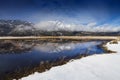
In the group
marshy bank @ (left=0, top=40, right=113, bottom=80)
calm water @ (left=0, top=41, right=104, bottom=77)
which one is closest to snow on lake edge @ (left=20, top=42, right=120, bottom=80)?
marshy bank @ (left=0, top=40, right=113, bottom=80)

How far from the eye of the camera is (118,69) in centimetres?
1129

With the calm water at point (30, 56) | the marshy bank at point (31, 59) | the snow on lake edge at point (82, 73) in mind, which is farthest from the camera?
the calm water at point (30, 56)

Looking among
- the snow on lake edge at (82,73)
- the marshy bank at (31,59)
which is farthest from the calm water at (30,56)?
the snow on lake edge at (82,73)

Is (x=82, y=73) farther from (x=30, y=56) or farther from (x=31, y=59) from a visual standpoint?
(x=30, y=56)

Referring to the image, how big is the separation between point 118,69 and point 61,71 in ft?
10.5

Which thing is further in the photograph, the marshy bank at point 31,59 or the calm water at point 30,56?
the calm water at point 30,56

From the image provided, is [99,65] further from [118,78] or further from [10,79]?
[10,79]

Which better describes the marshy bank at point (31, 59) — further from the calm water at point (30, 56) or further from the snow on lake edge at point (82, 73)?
the snow on lake edge at point (82, 73)

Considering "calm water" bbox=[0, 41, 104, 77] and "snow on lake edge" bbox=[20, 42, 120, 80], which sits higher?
"snow on lake edge" bbox=[20, 42, 120, 80]

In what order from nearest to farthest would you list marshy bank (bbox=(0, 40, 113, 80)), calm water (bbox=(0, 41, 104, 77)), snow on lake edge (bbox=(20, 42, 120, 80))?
1. snow on lake edge (bbox=(20, 42, 120, 80))
2. marshy bank (bbox=(0, 40, 113, 80))
3. calm water (bbox=(0, 41, 104, 77))

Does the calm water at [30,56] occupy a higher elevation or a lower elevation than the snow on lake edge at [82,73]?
lower

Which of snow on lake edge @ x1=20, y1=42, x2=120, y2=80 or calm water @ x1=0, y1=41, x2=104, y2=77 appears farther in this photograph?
calm water @ x1=0, y1=41, x2=104, y2=77

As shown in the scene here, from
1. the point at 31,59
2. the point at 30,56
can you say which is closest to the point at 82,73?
the point at 31,59

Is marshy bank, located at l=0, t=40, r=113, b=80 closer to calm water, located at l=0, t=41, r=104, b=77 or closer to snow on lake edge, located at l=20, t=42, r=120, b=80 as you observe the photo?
calm water, located at l=0, t=41, r=104, b=77
